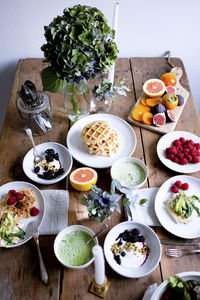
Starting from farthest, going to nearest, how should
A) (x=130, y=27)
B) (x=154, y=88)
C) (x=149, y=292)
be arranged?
(x=130, y=27)
(x=154, y=88)
(x=149, y=292)

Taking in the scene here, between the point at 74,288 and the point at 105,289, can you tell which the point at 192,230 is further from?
the point at 74,288

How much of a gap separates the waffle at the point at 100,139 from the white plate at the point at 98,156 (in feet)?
0.11

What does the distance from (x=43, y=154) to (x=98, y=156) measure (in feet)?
0.99

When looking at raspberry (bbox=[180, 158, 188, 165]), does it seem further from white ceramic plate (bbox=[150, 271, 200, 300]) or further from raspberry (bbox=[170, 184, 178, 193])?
white ceramic plate (bbox=[150, 271, 200, 300])

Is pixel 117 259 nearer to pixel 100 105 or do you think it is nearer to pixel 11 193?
pixel 11 193

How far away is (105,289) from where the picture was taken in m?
1.10

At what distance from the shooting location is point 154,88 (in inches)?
72.3

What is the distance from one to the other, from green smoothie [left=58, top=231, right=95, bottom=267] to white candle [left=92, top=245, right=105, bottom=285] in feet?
0.42

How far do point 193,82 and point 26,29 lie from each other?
141cm

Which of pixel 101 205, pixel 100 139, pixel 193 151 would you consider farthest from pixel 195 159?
pixel 101 205

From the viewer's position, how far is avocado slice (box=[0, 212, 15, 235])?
3.97 ft

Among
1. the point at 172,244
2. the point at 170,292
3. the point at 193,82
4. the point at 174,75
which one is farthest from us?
the point at 193,82

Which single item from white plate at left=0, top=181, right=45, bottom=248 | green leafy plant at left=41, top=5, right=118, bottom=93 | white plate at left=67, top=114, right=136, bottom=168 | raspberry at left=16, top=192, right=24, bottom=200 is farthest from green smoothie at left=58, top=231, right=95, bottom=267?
green leafy plant at left=41, top=5, right=118, bottom=93

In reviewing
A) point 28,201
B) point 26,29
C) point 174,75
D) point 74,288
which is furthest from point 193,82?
point 74,288
